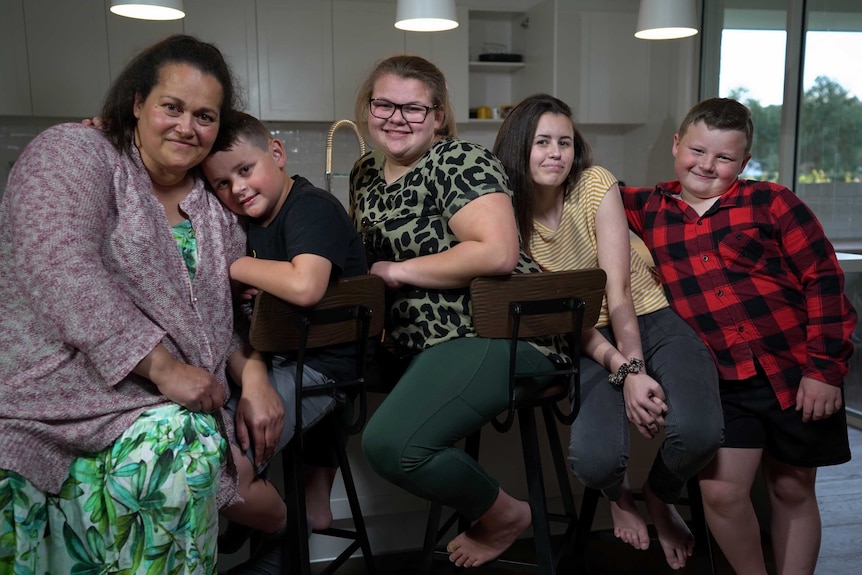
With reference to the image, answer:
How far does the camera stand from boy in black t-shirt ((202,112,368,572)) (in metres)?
1.51

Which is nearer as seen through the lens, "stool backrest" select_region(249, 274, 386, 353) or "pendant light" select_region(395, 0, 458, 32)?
"stool backrest" select_region(249, 274, 386, 353)

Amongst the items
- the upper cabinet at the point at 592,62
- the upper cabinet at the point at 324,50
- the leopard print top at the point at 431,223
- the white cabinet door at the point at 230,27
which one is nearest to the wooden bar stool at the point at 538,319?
the leopard print top at the point at 431,223

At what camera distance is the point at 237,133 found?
1.60m

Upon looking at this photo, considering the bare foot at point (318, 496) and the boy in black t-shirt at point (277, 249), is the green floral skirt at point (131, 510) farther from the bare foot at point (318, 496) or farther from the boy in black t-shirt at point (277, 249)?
the bare foot at point (318, 496)

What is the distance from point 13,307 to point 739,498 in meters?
1.56

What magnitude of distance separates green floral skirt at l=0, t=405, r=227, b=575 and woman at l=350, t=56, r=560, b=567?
1.25 ft

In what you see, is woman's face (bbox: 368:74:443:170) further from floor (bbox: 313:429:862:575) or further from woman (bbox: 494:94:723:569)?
floor (bbox: 313:429:862:575)

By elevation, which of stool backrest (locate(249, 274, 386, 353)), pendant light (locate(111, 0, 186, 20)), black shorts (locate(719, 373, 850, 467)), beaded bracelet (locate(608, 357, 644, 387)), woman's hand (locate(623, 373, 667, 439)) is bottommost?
black shorts (locate(719, 373, 850, 467))

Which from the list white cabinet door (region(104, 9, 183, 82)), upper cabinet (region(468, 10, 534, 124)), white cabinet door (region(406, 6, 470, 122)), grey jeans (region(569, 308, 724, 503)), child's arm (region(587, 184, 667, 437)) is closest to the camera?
grey jeans (region(569, 308, 724, 503))

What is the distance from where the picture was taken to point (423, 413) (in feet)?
5.16

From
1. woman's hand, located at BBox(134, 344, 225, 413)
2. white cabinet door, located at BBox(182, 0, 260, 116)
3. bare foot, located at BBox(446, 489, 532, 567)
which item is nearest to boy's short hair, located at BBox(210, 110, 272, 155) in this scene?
woman's hand, located at BBox(134, 344, 225, 413)

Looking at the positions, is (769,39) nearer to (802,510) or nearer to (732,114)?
(732,114)

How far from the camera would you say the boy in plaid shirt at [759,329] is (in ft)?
5.79

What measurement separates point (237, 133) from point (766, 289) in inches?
48.3
